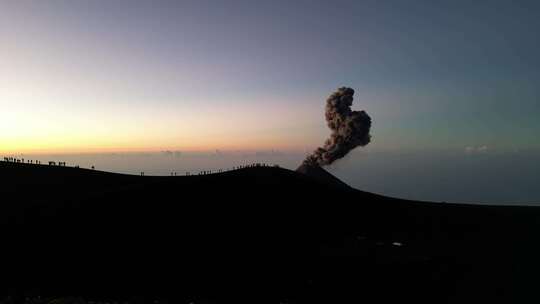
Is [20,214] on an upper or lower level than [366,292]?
upper

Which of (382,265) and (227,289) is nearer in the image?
(227,289)

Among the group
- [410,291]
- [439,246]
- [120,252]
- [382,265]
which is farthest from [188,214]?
[439,246]

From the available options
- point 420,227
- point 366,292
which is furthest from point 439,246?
point 366,292

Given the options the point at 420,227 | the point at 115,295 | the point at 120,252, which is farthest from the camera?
the point at 420,227

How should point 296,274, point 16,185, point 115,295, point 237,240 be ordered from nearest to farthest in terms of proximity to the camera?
point 115,295 → point 296,274 → point 237,240 → point 16,185

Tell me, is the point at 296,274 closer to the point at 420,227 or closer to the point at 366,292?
the point at 366,292

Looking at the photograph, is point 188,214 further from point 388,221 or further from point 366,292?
point 388,221
